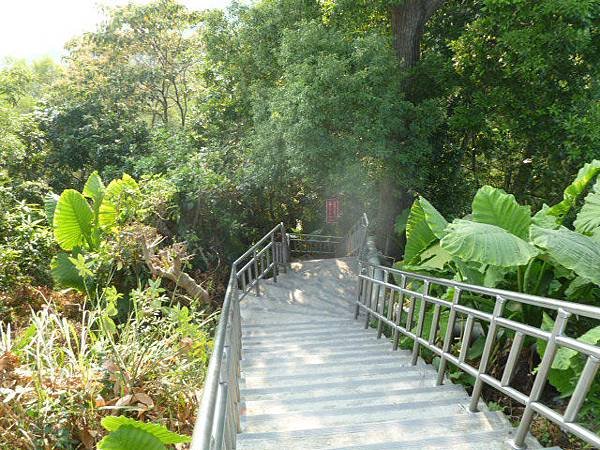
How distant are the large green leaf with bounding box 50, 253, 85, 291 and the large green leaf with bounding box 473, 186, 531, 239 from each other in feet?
19.6

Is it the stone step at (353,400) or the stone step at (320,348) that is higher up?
the stone step at (353,400)

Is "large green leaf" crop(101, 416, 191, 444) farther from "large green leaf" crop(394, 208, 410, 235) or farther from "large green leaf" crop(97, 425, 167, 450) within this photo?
"large green leaf" crop(394, 208, 410, 235)

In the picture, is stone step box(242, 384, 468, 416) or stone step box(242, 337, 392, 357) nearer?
stone step box(242, 384, 468, 416)

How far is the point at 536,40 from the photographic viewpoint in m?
6.92

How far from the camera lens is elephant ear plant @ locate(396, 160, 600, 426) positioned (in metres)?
2.91

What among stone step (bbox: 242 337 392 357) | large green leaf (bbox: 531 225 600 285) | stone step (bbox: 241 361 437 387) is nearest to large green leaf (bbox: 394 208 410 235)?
stone step (bbox: 242 337 392 357)

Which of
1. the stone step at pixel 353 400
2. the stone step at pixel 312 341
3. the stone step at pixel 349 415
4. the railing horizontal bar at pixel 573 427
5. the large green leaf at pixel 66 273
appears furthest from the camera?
the large green leaf at pixel 66 273

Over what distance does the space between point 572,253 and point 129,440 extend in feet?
9.99

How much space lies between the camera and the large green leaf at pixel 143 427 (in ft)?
8.31

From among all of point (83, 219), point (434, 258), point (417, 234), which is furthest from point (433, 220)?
point (83, 219)

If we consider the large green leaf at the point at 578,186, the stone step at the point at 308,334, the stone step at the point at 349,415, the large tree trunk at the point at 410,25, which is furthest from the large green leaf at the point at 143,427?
the large tree trunk at the point at 410,25

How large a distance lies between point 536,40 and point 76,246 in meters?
8.20

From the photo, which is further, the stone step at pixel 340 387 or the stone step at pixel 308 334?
the stone step at pixel 308 334

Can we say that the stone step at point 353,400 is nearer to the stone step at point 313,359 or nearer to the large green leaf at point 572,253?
the stone step at point 313,359
